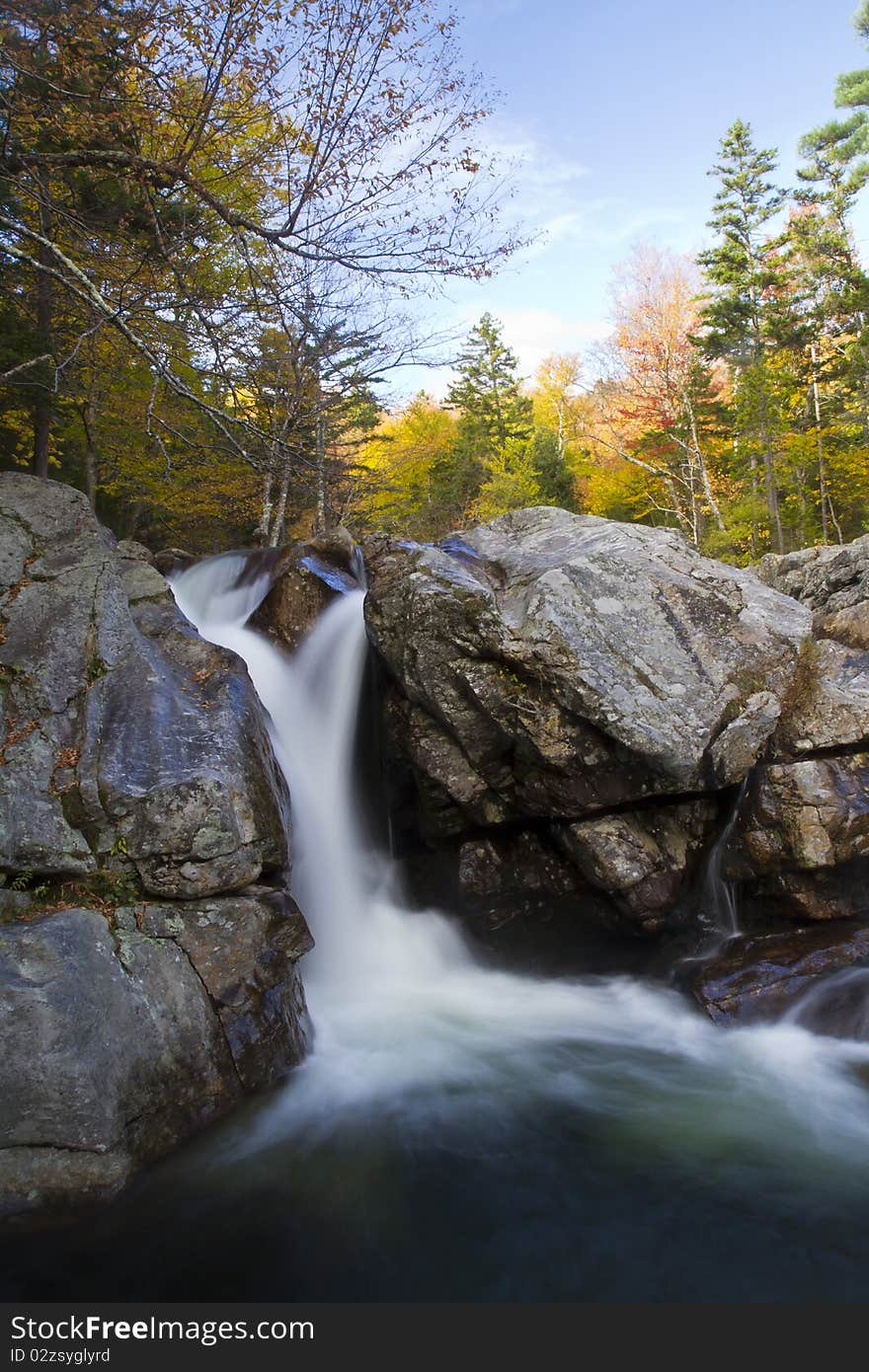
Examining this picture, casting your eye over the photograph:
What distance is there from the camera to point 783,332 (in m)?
23.2

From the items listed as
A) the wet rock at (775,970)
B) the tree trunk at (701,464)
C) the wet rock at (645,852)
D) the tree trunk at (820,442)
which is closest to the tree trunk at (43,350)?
the wet rock at (645,852)

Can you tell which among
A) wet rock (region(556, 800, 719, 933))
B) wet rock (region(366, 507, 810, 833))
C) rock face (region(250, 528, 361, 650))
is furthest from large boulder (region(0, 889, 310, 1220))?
rock face (region(250, 528, 361, 650))

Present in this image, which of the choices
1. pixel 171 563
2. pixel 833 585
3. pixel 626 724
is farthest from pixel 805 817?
pixel 171 563

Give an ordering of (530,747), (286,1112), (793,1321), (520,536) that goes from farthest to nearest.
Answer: (520,536)
(530,747)
(286,1112)
(793,1321)

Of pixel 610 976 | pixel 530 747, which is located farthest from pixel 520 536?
pixel 610 976

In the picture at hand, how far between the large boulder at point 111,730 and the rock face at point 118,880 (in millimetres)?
14

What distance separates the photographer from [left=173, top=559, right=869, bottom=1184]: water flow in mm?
5008

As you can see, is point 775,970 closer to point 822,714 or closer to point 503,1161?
point 822,714

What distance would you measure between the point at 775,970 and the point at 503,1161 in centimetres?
308

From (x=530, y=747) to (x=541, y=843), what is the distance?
1.39 m

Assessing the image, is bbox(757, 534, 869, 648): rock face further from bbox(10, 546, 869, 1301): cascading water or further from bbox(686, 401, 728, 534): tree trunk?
bbox(686, 401, 728, 534): tree trunk

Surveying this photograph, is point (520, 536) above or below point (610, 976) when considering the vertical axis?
above

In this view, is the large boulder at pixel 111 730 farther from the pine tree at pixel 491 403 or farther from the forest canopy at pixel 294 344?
the pine tree at pixel 491 403

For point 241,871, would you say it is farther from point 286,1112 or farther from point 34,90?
point 34,90
